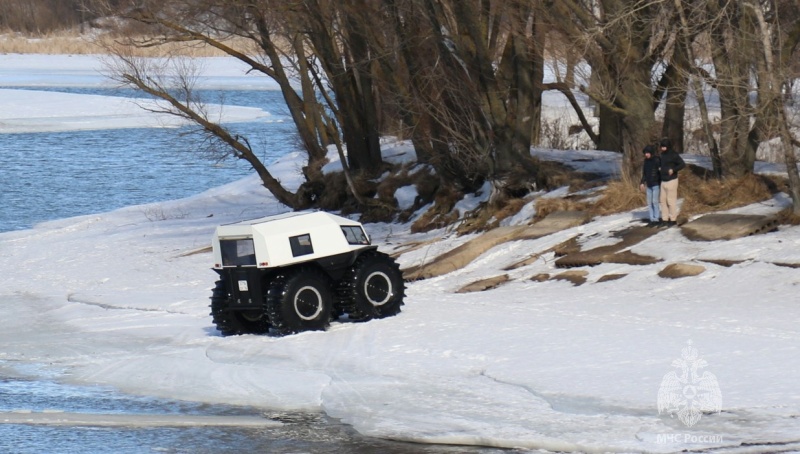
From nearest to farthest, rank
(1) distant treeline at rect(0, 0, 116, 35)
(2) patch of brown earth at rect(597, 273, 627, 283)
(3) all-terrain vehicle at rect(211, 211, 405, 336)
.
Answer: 1. (3) all-terrain vehicle at rect(211, 211, 405, 336)
2. (2) patch of brown earth at rect(597, 273, 627, 283)
3. (1) distant treeline at rect(0, 0, 116, 35)

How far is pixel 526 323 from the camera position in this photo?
13.8 metres

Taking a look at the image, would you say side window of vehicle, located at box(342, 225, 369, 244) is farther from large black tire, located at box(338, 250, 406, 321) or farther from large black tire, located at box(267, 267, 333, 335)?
large black tire, located at box(267, 267, 333, 335)

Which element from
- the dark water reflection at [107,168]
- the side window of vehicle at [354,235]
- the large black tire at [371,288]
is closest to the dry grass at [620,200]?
the large black tire at [371,288]

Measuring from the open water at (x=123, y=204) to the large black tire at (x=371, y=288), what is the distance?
10.6 feet

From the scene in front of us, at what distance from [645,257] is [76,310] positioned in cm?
828

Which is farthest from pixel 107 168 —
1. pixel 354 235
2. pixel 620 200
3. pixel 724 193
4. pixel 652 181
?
pixel 354 235

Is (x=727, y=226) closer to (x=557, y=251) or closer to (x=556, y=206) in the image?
(x=557, y=251)

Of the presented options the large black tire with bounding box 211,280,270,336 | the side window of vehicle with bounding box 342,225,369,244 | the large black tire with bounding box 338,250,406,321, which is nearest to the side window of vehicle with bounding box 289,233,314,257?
the side window of vehicle with bounding box 342,225,369,244

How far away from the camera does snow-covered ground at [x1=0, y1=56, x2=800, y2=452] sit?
996cm

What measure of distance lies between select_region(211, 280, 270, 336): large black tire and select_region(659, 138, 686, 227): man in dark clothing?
247 inches

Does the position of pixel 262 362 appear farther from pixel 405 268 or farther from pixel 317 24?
pixel 317 24

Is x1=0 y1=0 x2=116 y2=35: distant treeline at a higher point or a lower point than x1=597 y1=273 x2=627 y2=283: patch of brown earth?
higher

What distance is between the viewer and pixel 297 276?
45.0 ft

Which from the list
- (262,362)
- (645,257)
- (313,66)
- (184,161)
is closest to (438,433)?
(262,362)
